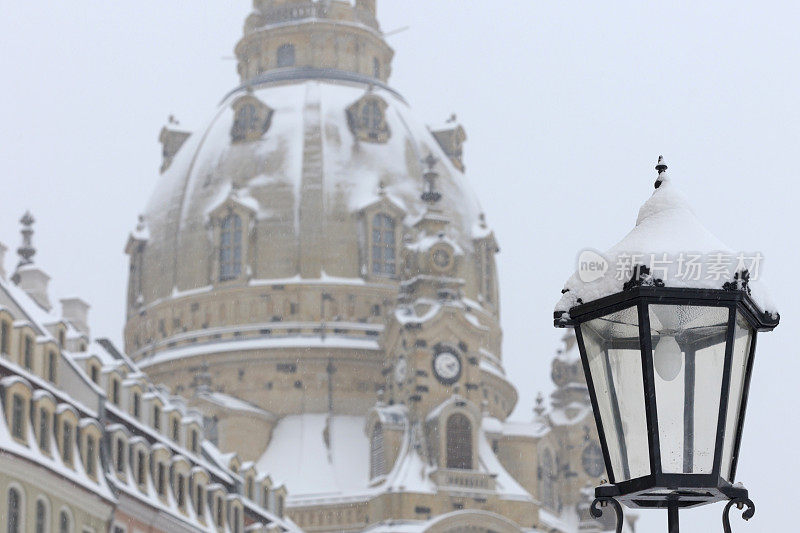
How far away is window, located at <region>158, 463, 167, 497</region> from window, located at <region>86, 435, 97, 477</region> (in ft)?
15.5

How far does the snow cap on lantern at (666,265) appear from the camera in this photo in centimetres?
623

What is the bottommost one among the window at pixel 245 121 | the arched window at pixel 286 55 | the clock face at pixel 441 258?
the clock face at pixel 441 258

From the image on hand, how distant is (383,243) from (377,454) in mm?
Answer: 10079

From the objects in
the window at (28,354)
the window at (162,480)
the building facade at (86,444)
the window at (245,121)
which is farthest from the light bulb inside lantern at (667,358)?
the window at (245,121)

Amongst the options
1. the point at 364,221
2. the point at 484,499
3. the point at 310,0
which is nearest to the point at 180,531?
the point at 484,499

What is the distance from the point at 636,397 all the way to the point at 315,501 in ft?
217

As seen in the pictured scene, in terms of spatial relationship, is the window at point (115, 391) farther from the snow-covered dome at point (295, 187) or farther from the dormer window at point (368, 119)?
the dormer window at point (368, 119)

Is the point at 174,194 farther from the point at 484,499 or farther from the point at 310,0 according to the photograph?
the point at 484,499

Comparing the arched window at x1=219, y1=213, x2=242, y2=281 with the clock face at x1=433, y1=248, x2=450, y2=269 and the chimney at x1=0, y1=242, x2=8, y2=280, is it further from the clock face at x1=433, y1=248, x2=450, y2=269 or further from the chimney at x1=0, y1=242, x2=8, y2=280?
the chimney at x1=0, y1=242, x2=8, y2=280

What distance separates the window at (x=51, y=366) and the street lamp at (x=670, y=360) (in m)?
33.5

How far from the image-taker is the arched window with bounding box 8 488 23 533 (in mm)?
34312

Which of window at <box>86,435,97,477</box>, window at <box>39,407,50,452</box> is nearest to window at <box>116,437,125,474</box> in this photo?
window at <box>86,435,97,477</box>

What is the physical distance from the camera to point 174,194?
81812mm

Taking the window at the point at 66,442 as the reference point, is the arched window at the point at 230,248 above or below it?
above
